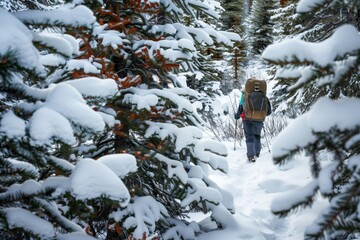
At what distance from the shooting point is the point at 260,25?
28.4 m

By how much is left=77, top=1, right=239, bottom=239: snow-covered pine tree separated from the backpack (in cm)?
364

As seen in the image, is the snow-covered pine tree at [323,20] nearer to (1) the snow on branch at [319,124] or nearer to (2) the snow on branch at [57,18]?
(1) the snow on branch at [319,124]

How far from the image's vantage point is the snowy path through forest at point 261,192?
15.4ft

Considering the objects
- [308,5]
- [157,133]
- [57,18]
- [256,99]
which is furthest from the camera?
[256,99]

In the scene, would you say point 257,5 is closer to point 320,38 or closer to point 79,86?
point 320,38

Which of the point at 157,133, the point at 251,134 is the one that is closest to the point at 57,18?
the point at 157,133

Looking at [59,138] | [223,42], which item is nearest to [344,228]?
[59,138]

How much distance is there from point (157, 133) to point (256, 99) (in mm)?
4994

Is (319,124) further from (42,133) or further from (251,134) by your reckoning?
(251,134)

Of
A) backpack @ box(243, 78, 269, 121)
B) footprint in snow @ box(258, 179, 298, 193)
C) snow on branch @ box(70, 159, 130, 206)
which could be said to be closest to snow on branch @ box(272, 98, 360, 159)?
snow on branch @ box(70, 159, 130, 206)

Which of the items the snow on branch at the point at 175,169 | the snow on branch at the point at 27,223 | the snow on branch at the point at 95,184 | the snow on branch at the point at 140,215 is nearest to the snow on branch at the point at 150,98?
the snow on branch at the point at 175,169

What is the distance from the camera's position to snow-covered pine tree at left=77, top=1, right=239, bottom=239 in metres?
3.79

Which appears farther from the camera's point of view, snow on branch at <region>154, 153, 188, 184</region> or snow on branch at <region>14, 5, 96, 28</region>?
snow on branch at <region>154, 153, 188, 184</region>

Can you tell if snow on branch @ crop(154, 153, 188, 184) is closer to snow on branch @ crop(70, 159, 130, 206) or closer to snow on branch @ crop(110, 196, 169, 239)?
snow on branch @ crop(110, 196, 169, 239)
